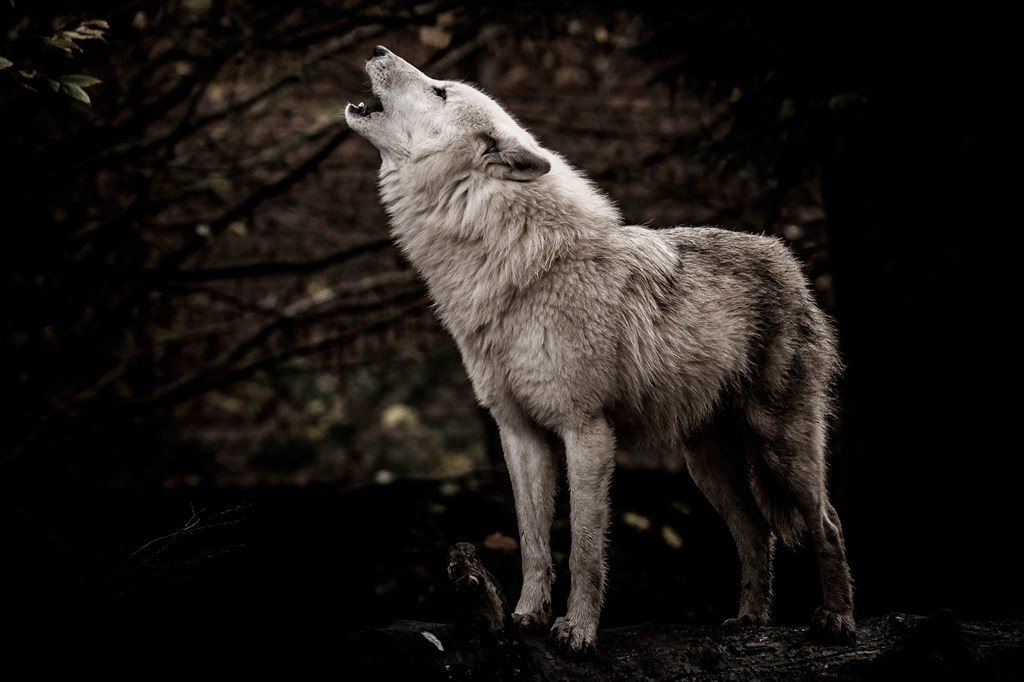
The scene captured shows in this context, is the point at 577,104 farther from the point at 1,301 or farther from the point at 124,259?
the point at 1,301

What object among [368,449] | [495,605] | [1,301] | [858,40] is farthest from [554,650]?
[368,449]

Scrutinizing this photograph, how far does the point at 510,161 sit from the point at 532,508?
1.47 m

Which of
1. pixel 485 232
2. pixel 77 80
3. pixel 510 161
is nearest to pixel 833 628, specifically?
pixel 485 232

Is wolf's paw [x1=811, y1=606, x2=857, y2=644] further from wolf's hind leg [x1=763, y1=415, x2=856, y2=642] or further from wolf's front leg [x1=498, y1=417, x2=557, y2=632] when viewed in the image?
wolf's front leg [x1=498, y1=417, x2=557, y2=632]

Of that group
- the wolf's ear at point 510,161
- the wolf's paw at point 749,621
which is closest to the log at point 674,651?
the wolf's paw at point 749,621

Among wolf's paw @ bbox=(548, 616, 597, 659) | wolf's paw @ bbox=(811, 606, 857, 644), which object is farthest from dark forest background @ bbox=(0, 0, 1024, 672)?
wolf's paw @ bbox=(811, 606, 857, 644)

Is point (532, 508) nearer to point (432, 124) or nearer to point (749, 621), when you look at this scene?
point (749, 621)

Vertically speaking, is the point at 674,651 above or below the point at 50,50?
below

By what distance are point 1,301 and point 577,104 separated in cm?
588

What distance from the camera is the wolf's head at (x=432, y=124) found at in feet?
12.3

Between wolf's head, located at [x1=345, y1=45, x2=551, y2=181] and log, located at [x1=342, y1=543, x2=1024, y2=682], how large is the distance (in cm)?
166

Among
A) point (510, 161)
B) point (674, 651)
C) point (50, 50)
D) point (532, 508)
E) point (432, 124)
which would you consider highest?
point (50, 50)

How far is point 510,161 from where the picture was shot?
3.64 metres

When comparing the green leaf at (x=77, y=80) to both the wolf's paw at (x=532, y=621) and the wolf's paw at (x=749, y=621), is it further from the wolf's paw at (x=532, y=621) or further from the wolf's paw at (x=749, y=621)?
the wolf's paw at (x=749, y=621)
